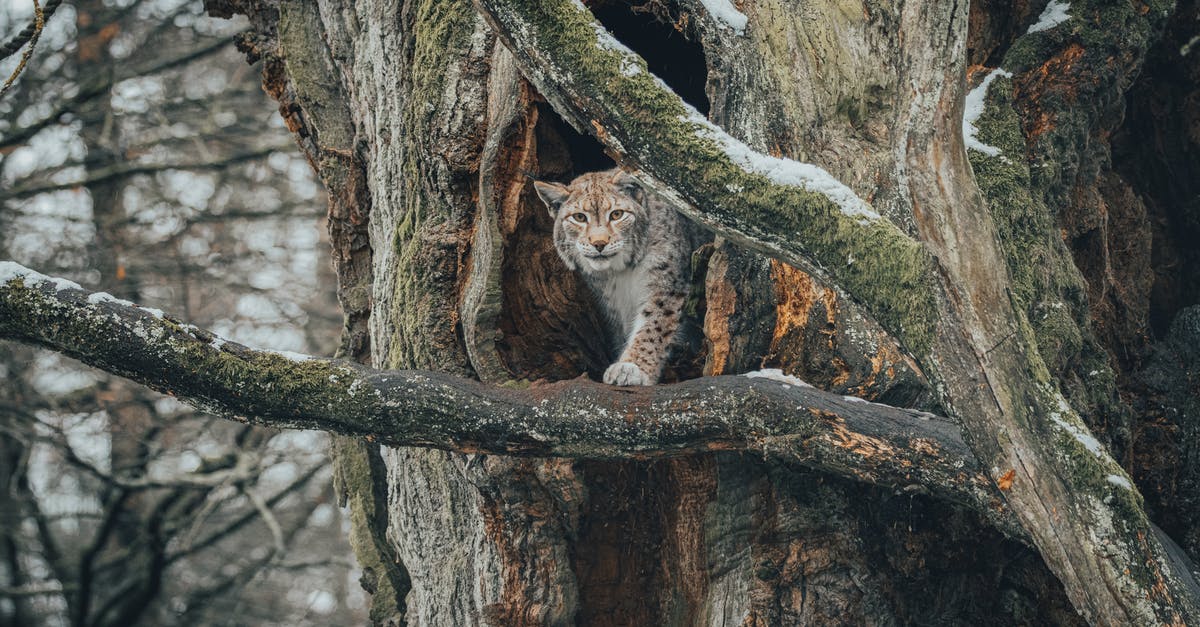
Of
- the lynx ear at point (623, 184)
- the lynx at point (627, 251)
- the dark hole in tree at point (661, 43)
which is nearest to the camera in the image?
the dark hole in tree at point (661, 43)

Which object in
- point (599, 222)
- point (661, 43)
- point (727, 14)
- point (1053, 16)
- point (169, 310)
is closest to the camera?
point (727, 14)

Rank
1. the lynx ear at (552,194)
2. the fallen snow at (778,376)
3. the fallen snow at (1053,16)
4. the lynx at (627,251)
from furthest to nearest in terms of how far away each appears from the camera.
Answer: the lynx at (627,251) → the lynx ear at (552,194) → the fallen snow at (1053,16) → the fallen snow at (778,376)

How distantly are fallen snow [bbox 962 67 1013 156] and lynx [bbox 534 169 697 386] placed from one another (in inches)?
50.7

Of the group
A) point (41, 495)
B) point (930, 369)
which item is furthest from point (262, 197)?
point (930, 369)

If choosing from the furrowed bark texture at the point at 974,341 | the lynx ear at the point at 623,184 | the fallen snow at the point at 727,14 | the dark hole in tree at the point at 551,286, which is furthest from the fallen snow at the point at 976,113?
the lynx ear at the point at 623,184

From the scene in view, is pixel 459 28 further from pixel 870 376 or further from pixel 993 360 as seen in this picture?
pixel 993 360

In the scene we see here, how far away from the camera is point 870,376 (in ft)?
9.93

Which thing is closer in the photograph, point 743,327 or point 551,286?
point 743,327

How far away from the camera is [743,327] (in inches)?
125

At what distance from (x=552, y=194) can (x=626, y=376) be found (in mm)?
850

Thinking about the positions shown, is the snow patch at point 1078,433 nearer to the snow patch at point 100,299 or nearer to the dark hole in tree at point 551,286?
the dark hole in tree at point 551,286

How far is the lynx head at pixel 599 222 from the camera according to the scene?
14.3 ft

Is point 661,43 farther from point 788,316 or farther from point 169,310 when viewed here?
point 169,310

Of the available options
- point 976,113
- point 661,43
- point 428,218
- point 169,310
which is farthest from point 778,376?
point 169,310
